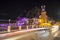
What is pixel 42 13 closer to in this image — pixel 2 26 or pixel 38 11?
pixel 38 11

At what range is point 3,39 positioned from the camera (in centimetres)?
315

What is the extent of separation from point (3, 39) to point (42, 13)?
66.2 meters

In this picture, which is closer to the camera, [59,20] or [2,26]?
[2,26]

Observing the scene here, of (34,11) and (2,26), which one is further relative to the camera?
(34,11)

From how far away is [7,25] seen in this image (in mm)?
15750

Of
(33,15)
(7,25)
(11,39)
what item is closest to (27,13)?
(33,15)

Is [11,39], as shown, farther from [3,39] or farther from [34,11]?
[34,11]

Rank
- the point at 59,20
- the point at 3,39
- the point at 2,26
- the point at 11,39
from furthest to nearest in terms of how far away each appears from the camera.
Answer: the point at 59,20 → the point at 2,26 → the point at 11,39 → the point at 3,39

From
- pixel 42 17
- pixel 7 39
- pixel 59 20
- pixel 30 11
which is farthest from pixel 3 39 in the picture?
pixel 59 20

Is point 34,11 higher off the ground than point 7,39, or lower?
higher

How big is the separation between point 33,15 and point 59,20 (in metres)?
59.5

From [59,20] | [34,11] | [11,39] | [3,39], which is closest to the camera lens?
[3,39]

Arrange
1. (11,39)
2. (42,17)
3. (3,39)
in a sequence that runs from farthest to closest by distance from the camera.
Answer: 1. (42,17)
2. (11,39)
3. (3,39)

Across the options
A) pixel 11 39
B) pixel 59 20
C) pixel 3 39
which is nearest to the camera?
pixel 3 39
